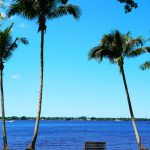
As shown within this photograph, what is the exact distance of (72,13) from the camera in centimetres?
2678

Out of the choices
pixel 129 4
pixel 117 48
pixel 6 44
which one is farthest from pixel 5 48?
pixel 129 4

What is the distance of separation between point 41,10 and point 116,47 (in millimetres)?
8446

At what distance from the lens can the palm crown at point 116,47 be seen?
32812mm

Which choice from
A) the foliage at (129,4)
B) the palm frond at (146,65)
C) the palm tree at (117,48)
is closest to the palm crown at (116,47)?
the palm tree at (117,48)

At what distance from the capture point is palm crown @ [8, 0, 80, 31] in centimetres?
2598

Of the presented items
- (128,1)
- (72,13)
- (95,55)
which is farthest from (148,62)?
(128,1)

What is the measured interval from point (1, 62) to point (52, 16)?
156 inches

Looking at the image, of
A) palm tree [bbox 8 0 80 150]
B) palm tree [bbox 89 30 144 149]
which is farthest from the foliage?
palm tree [bbox 89 30 144 149]

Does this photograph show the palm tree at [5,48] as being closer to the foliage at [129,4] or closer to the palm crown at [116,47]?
the palm crown at [116,47]

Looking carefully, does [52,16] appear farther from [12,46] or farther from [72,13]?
[12,46]

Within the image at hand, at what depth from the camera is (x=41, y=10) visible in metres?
A: 26.3

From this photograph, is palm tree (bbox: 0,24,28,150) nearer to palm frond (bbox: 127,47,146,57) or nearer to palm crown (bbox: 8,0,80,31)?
palm crown (bbox: 8,0,80,31)

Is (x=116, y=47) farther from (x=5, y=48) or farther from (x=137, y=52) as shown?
(x=5, y=48)

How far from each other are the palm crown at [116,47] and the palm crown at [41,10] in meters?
6.58
